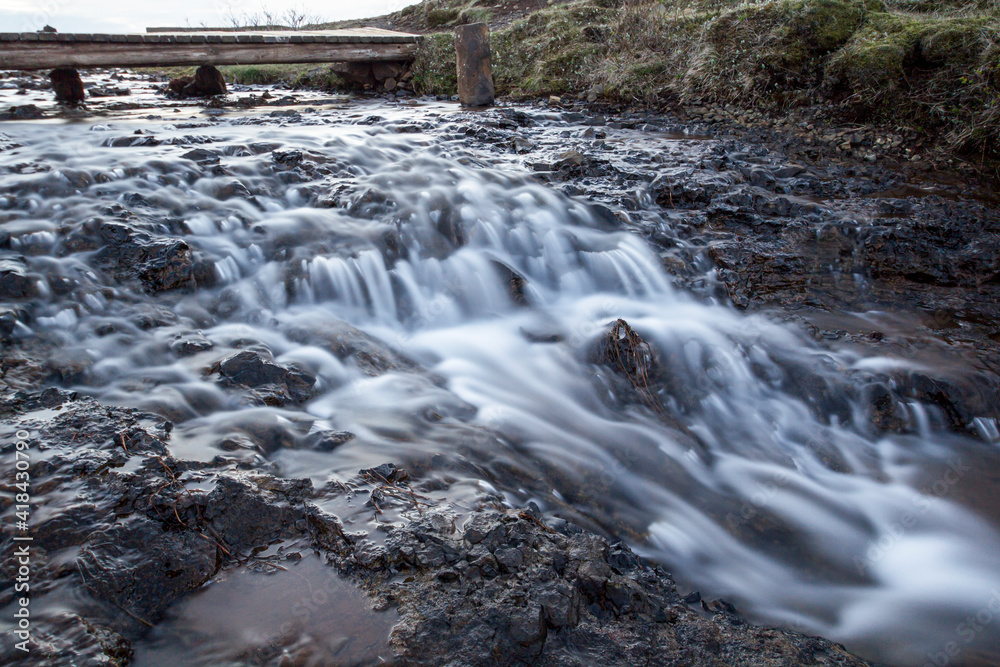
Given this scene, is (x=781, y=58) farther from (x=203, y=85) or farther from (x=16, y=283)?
(x=203, y=85)

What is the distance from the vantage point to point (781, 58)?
7699 millimetres

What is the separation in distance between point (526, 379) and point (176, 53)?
9595mm

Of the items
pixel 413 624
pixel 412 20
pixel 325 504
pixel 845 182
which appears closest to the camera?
pixel 413 624

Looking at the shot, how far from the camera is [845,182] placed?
5.62 meters

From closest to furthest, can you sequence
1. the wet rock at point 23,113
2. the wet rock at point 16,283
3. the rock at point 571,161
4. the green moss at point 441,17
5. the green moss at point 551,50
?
the wet rock at point 16,283 < the rock at point 571,161 < the wet rock at point 23,113 < the green moss at point 551,50 < the green moss at point 441,17

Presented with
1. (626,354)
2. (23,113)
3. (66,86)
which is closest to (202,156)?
→ (626,354)

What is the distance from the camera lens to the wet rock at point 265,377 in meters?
2.82

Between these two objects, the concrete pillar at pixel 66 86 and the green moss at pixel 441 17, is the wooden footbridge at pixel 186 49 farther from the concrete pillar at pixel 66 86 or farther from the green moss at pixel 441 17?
the green moss at pixel 441 17

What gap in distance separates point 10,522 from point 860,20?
960 cm

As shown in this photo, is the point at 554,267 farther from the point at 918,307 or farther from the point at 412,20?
the point at 412,20

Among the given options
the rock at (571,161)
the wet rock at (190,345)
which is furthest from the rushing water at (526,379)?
the rock at (571,161)

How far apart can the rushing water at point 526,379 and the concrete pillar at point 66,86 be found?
5694mm

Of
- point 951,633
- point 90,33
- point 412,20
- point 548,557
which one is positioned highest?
point 412,20

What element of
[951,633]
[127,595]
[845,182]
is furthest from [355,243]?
[845,182]
